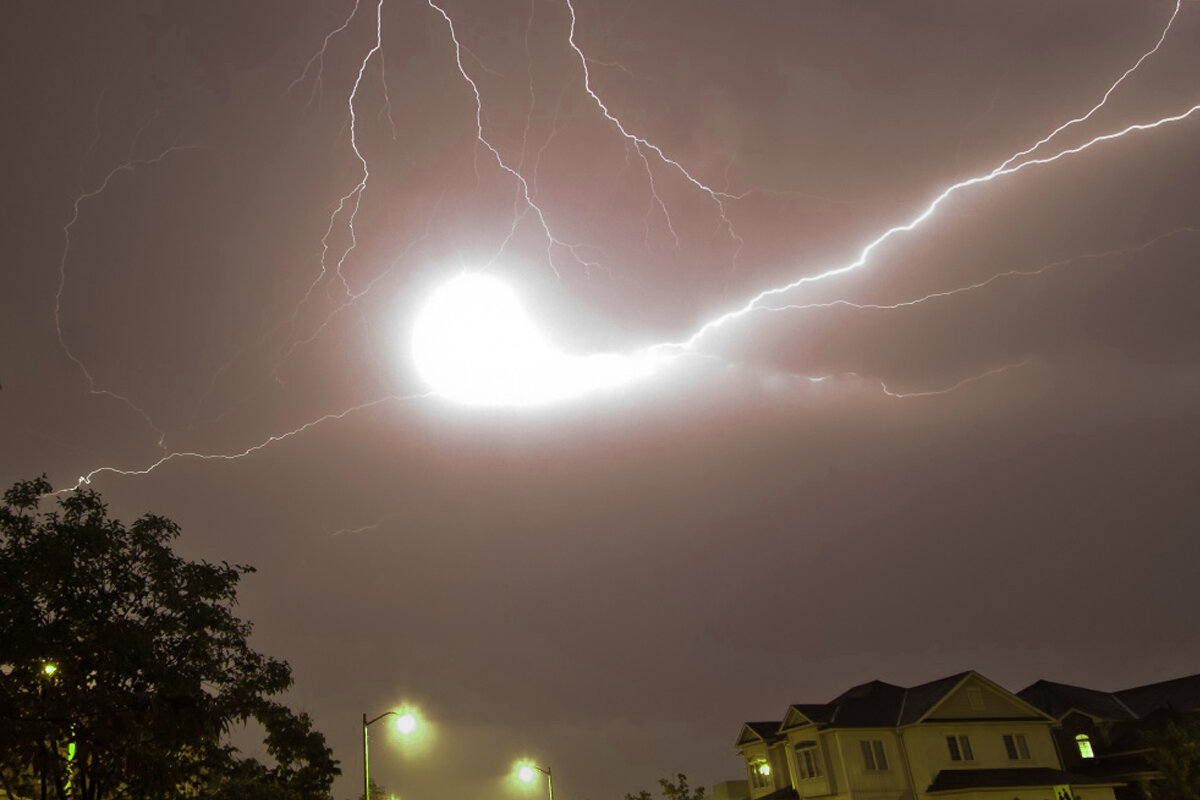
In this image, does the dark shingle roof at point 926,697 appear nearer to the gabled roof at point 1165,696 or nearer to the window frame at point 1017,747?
the window frame at point 1017,747

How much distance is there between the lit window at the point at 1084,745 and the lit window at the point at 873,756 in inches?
430

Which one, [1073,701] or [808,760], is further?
[1073,701]

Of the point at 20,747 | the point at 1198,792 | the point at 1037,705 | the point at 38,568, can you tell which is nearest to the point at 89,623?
the point at 38,568

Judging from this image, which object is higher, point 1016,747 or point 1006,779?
point 1016,747

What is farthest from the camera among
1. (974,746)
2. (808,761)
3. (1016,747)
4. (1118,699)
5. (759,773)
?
(1118,699)

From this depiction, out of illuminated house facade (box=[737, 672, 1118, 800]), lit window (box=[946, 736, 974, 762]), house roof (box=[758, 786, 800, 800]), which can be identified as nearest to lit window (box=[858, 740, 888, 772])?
illuminated house facade (box=[737, 672, 1118, 800])

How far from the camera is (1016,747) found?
36.8 meters

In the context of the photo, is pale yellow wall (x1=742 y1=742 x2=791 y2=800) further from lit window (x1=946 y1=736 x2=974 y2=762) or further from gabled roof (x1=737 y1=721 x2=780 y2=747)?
lit window (x1=946 y1=736 x2=974 y2=762)

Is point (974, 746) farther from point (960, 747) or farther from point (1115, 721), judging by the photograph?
point (1115, 721)

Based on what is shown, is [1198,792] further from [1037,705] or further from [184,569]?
[184,569]

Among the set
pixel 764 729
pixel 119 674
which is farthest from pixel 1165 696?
pixel 119 674

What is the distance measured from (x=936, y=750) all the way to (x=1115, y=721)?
11212mm

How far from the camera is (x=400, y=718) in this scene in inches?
894

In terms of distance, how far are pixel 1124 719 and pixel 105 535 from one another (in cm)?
4414
